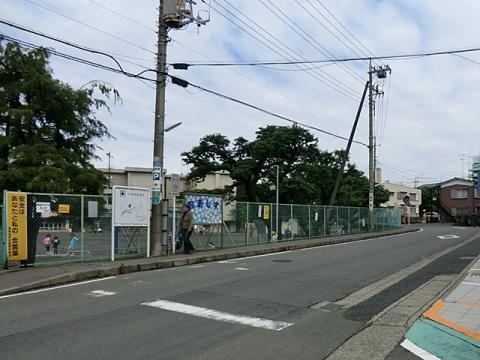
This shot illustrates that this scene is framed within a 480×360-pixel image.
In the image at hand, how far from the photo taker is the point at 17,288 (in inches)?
386

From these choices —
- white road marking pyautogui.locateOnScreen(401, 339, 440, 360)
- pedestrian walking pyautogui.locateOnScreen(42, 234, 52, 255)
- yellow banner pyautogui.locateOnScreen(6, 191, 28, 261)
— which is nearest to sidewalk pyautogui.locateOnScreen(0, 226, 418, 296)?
yellow banner pyautogui.locateOnScreen(6, 191, 28, 261)

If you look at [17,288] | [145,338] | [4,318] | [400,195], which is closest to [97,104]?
[17,288]

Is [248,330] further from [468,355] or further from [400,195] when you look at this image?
[400,195]

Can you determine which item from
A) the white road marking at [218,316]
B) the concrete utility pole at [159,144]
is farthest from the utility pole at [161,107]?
the white road marking at [218,316]

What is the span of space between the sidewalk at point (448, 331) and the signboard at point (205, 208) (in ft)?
34.6

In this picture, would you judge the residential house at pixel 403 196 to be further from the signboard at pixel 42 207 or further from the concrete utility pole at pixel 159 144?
the signboard at pixel 42 207

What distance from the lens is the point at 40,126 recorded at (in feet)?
65.7

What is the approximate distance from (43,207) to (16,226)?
87cm

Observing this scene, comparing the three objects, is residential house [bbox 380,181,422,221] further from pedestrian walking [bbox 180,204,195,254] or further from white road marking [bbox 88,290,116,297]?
white road marking [bbox 88,290,116,297]

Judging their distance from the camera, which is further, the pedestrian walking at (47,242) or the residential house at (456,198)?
the residential house at (456,198)

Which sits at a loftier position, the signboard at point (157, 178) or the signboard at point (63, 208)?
the signboard at point (157, 178)

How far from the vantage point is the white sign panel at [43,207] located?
12.6 metres

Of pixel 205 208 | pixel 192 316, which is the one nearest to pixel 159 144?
pixel 205 208

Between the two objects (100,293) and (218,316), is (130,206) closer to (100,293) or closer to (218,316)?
(100,293)
